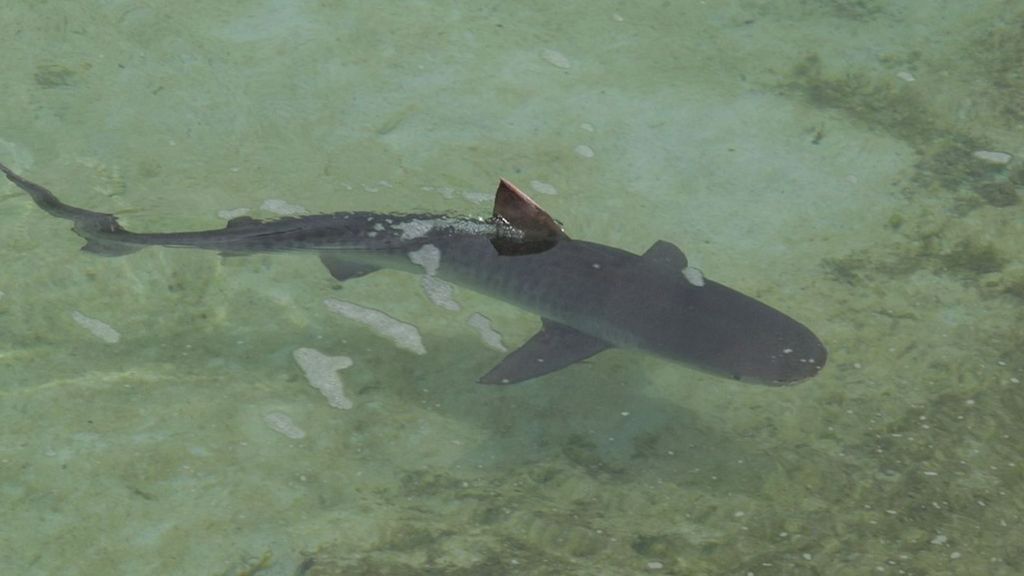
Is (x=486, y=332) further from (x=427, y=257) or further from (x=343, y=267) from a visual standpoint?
(x=343, y=267)

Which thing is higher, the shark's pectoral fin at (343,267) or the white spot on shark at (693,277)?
the white spot on shark at (693,277)

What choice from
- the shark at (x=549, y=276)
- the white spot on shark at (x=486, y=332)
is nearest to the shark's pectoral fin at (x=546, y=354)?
the shark at (x=549, y=276)

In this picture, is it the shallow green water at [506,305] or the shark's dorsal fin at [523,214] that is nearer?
the shallow green water at [506,305]

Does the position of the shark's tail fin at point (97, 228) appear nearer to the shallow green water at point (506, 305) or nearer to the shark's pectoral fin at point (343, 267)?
the shallow green water at point (506, 305)

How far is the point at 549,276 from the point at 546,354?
1.11 ft

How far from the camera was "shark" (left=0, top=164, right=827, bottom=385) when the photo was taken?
13.6ft

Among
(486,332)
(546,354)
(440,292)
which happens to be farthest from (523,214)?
(440,292)

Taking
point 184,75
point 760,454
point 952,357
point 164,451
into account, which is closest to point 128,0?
point 184,75

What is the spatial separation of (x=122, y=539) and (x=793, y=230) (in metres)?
3.72

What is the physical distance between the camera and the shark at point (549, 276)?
4.15 meters

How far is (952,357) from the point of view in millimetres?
4816

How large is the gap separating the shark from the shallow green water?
376 millimetres

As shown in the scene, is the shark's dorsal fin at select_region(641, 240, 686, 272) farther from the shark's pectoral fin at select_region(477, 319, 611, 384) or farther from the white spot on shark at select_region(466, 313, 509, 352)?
the white spot on shark at select_region(466, 313, 509, 352)

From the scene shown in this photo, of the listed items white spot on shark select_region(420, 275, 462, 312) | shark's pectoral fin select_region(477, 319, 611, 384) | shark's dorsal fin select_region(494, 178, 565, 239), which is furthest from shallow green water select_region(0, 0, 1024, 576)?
shark's dorsal fin select_region(494, 178, 565, 239)
